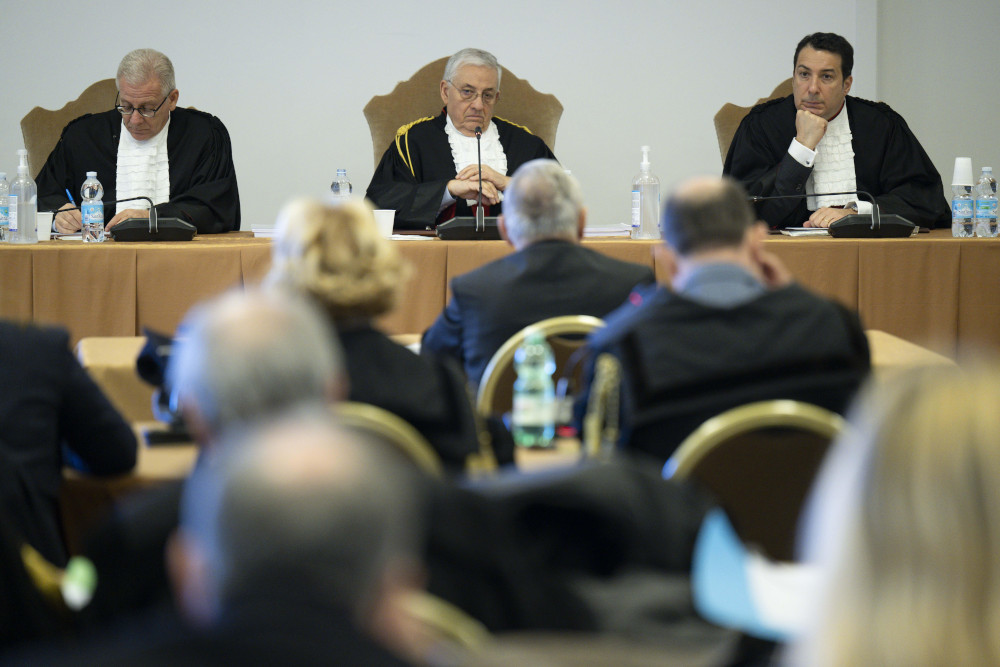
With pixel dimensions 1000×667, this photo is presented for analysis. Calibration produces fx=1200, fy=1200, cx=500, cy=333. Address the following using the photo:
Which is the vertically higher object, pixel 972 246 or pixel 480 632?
pixel 972 246

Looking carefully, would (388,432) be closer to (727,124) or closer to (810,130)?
(810,130)

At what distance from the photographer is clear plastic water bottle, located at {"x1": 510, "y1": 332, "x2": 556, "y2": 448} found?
230 cm

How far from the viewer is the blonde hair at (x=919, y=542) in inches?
30.7

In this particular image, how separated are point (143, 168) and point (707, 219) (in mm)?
3875

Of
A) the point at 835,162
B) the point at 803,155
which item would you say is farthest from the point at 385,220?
the point at 835,162

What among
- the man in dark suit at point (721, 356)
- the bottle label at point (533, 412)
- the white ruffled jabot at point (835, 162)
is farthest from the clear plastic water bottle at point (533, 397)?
the white ruffled jabot at point (835, 162)

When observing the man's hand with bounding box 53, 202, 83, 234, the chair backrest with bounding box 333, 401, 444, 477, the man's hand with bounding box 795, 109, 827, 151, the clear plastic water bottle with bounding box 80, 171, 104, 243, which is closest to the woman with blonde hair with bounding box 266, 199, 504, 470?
the chair backrest with bounding box 333, 401, 444, 477

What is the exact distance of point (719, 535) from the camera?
1.38 meters

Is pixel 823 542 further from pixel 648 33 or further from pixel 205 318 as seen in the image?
pixel 648 33

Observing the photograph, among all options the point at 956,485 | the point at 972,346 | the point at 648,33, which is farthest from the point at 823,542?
the point at 648,33

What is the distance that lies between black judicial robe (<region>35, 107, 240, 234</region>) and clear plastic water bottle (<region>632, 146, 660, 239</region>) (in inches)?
76.4

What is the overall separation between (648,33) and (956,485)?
678cm

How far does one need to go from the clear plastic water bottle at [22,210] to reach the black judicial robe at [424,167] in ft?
4.98

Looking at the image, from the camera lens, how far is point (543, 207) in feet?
10.2
